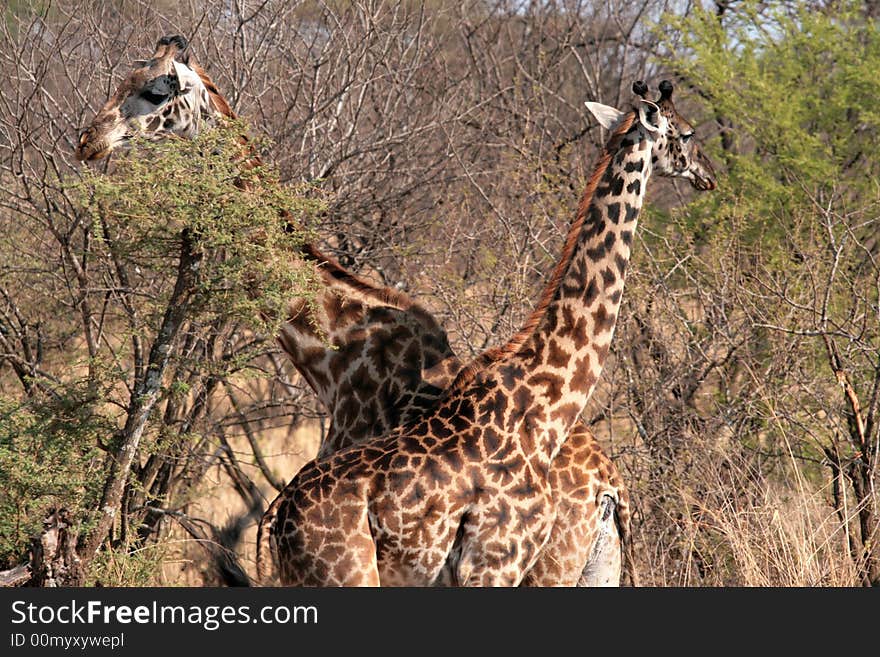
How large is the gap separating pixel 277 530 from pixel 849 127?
7.23 meters

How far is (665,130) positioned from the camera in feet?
19.4

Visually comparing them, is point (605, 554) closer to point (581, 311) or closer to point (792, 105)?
point (581, 311)

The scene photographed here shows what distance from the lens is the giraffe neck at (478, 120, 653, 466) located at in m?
5.31

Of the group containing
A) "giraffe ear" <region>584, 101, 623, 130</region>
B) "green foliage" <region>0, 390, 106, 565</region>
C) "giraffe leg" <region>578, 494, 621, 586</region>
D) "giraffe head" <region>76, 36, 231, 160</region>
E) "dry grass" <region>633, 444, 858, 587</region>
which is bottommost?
"giraffe leg" <region>578, 494, 621, 586</region>

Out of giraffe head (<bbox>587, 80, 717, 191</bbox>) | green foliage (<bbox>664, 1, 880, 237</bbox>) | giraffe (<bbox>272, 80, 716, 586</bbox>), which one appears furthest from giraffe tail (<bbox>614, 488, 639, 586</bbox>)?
green foliage (<bbox>664, 1, 880, 237</bbox>)

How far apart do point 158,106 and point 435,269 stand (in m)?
3.97

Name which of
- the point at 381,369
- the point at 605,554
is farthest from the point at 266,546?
the point at 605,554

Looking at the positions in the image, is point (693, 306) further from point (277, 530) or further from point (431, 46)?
point (277, 530)

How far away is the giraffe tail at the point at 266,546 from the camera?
518cm

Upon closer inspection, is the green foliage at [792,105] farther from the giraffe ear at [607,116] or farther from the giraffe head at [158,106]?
the giraffe head at [158,106]

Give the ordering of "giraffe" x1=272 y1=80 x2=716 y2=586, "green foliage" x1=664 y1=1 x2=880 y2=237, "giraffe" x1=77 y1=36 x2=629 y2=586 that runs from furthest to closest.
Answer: "green foliage" x1=664 y1=1 x2=880 y2=237 < "giraffe" x1=77 y1=36 x2=629 y2=586 < "giraffe" x1=272 y1=80 x2=716 y2=586

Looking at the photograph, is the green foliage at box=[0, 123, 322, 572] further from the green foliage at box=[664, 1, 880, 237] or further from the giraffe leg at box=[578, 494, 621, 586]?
the green foliage at box=[664, 1, 880, 237]

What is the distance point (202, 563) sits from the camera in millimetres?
10352

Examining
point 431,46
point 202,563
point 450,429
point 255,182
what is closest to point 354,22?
point 431,46
